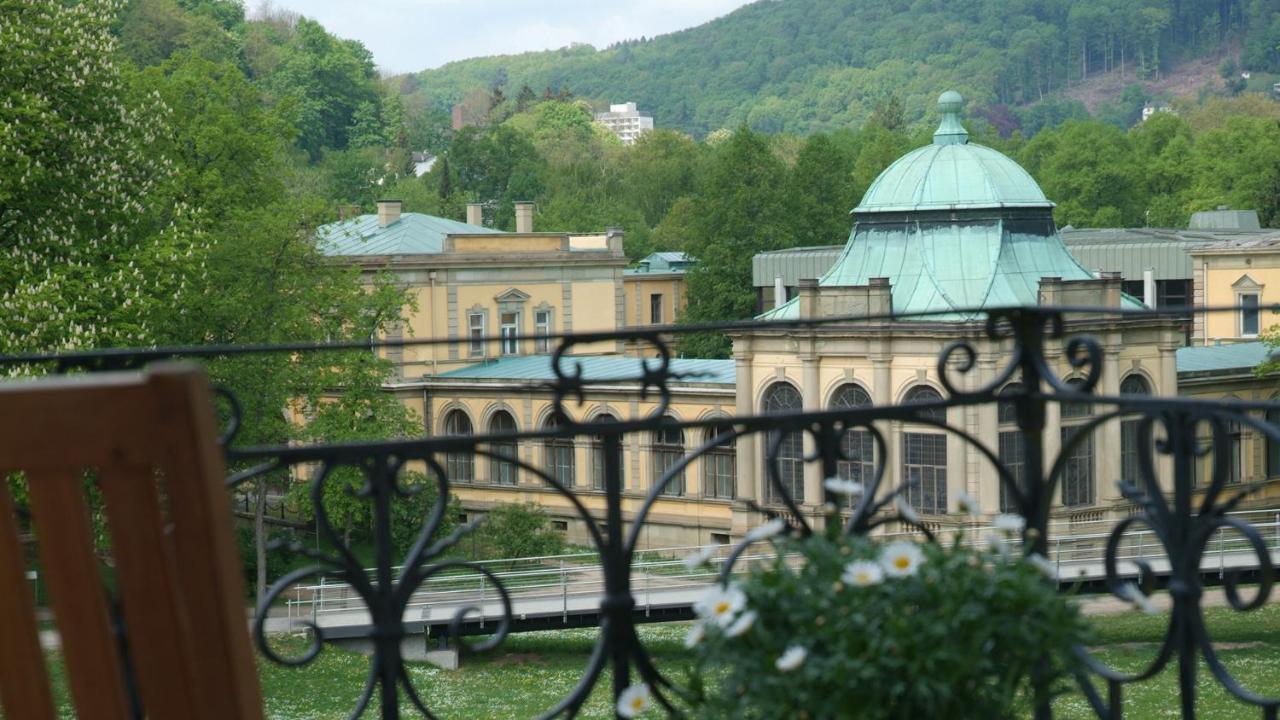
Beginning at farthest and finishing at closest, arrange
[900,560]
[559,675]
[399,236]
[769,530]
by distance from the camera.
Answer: [399,236] < [559,675] < [769,530] < [900,560]

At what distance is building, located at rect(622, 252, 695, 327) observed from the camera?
194ft

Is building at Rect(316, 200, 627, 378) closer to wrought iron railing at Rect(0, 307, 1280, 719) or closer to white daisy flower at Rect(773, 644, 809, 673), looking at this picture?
wrought iron railing at Rect(0, 307, 1280, 719)

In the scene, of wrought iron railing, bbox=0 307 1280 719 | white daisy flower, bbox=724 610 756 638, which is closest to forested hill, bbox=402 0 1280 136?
wrought iron railing, bbox=0 307 1280 719

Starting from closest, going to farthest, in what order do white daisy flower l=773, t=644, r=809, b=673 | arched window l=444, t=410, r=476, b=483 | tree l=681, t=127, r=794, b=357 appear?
white daisy flower l=773, t=644, r=809, b=673 → arched window l=444, t=410, r=476, b=483 → tree l=681, t=127, r=794, b=357

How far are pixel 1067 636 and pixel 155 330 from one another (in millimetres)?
21173

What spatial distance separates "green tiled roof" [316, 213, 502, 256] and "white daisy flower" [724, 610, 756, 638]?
40.4 m

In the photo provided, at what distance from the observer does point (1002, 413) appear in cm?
3406

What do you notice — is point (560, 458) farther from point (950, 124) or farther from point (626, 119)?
point (626, 119)

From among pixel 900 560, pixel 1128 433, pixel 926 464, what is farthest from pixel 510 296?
pixel 900 560

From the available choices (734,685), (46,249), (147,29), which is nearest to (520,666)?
(46,249)

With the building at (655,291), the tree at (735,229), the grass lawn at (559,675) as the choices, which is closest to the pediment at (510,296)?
the tree at (735,229)

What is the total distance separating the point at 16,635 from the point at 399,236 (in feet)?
146

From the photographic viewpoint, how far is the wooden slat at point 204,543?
1.97 meters

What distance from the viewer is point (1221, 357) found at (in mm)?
38656
